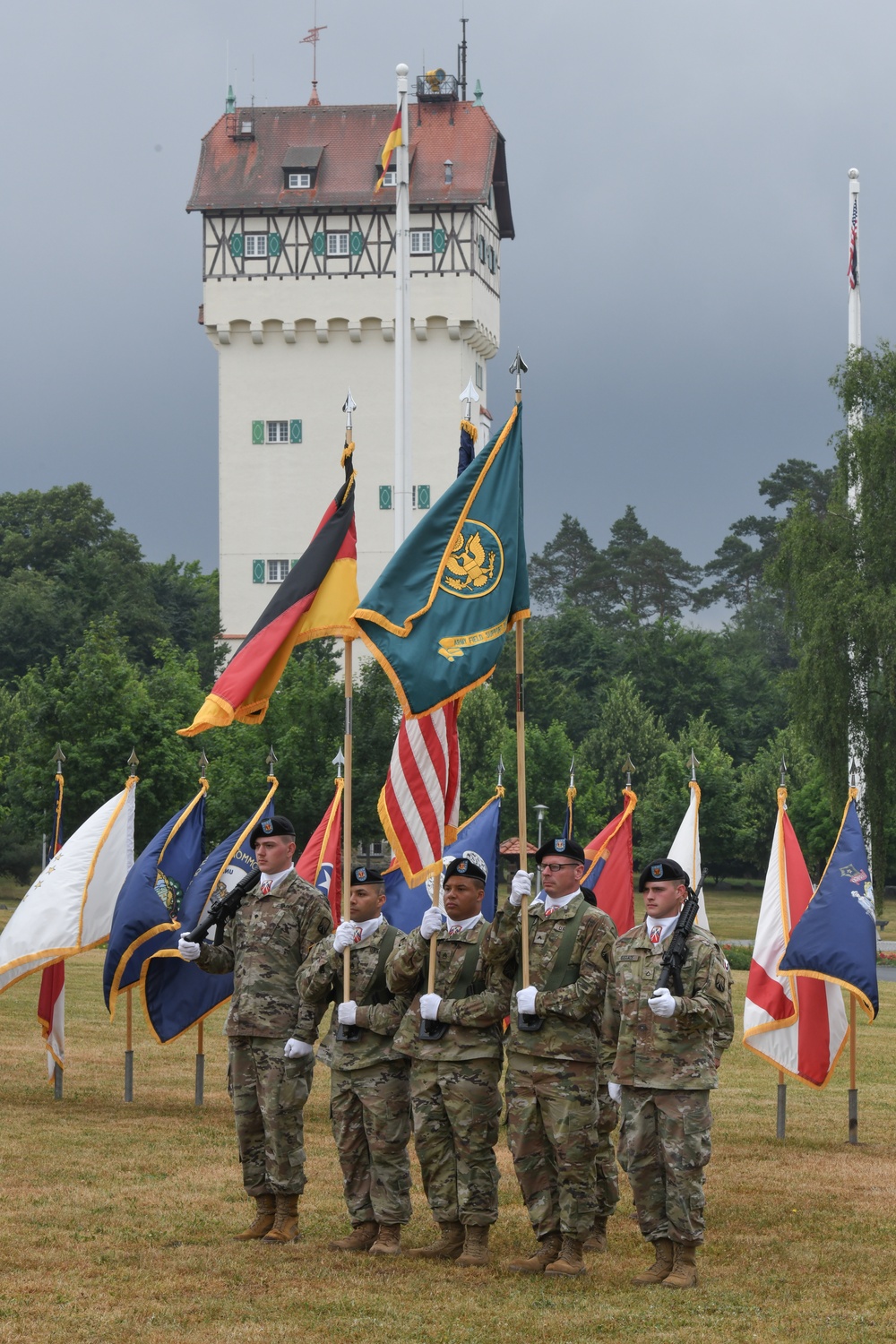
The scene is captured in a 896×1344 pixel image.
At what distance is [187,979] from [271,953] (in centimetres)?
592

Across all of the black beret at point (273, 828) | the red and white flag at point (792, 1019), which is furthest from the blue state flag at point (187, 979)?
the black beret at point (273, 828)

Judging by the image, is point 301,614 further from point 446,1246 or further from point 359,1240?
point 446,1246

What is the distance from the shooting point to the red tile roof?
62469mm

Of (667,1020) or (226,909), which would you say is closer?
(667,1020)

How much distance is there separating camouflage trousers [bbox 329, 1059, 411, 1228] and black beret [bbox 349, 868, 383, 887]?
3.49 ft

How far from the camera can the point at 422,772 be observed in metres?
11.0

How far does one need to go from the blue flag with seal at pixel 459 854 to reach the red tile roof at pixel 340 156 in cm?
4877

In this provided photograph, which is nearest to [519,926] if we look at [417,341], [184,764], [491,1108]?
[491,1108]

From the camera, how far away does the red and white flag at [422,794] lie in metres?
10.8

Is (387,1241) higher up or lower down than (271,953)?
lower down

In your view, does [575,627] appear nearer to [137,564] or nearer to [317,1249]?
[137,564]

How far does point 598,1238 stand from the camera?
10.5 m

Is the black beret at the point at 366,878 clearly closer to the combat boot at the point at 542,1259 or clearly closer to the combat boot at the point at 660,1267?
the combat boot at the point at 542,1259

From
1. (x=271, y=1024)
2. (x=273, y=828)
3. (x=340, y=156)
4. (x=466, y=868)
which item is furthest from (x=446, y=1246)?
(x=340, y=156)
